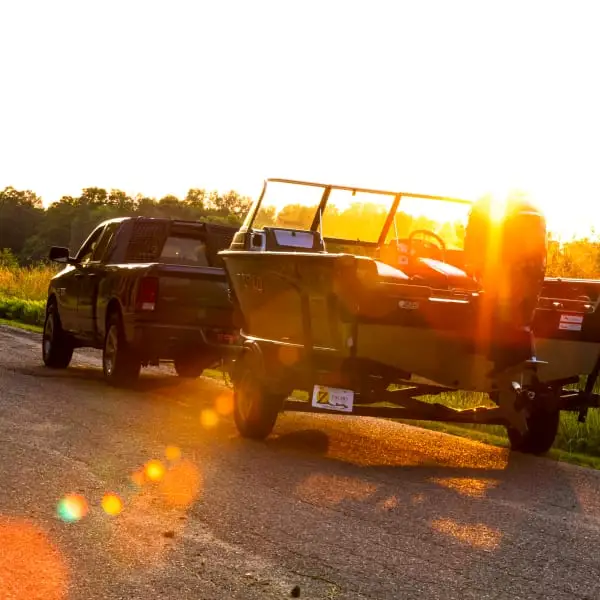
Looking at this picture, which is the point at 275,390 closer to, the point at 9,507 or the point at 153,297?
the point at 9,507

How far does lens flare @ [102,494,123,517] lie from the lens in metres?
6.64

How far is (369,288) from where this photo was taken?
8.94 m

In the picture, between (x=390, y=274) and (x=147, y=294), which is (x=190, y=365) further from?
(x=390, y=274)

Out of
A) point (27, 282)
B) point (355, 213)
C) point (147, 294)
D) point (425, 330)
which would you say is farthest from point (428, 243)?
point (27, 282)

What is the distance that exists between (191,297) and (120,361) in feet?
3.85

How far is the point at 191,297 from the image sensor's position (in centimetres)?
1352

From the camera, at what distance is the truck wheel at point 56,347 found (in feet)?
52.9

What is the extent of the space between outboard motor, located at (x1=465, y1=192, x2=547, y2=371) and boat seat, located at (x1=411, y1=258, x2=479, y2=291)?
0.72 meters

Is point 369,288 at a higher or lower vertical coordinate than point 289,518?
higher

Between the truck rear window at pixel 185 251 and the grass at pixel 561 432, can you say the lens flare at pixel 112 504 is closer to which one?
the grass at pixel 561 432

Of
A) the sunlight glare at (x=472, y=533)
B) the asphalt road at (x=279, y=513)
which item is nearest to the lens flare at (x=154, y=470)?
the asphalt road at (x=279, y=513)

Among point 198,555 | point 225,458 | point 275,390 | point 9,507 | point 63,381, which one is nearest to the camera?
point 198,555

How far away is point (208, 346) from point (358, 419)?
6.79 feet

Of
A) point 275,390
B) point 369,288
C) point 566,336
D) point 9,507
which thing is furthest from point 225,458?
point 566,336
